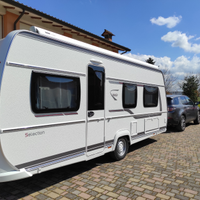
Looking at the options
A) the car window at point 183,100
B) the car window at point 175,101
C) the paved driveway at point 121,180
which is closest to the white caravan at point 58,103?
the paved driveway at point 121,180

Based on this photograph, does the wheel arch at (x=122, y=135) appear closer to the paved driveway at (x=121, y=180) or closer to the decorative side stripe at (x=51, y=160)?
the paved driveway at (x=121, y=180)

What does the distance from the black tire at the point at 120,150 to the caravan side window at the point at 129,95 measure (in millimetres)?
921

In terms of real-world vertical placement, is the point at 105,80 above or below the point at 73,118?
above

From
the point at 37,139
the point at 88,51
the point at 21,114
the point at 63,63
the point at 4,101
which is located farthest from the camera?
the point at 88,51

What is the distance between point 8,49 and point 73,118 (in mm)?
1598

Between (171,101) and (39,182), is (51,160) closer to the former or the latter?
(39,182)

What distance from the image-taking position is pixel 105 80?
174 inches

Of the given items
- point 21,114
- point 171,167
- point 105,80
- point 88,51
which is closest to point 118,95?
point 105,80

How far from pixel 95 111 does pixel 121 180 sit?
4.86 ft

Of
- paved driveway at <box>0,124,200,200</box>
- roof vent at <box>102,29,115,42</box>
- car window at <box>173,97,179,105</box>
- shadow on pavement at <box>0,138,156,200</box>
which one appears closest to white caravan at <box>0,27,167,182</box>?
paved driveway at <box>0,124,200,200</box>

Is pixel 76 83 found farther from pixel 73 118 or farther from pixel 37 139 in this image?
pixel 37 139

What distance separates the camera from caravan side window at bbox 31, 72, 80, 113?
3100 mm

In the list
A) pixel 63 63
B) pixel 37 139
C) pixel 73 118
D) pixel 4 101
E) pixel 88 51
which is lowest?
pixel 37 139

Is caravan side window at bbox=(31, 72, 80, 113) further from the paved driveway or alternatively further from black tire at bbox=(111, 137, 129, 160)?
black tire at bbox=(111, 137, 129, 160)
